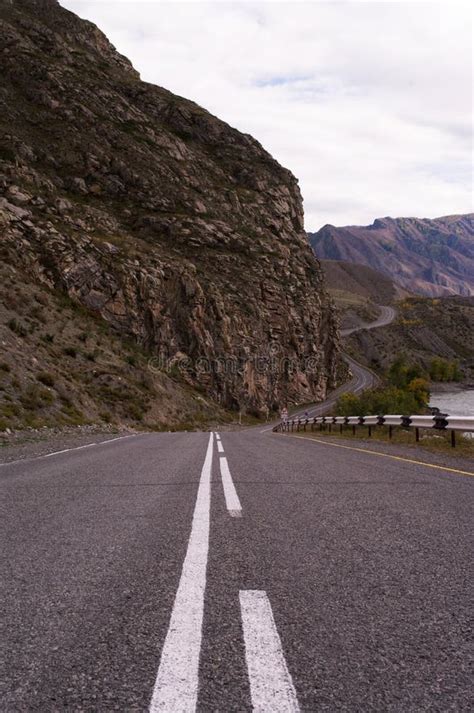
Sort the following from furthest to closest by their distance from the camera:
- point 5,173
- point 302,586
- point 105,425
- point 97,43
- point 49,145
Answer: point 97,43 < point 49,145 < point 5,173 < point 105,425 < point 302,586

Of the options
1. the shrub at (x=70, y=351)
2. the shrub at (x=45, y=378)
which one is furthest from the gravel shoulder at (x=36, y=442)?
the shrub at (x=70, y=351)

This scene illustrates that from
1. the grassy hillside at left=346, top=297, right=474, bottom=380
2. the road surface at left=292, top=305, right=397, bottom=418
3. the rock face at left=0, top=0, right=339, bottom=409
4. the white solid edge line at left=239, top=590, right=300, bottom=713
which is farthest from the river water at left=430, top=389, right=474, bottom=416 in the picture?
the white solid edge line at left=239, top=590, right=300, bottom=713

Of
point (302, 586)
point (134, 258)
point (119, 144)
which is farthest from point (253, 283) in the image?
point (302, 586)

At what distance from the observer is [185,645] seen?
7.88 ft

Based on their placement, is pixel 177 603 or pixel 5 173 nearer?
pixel 177 603

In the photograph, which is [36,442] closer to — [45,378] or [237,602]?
[45,378]

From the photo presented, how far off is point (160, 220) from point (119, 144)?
15.0m

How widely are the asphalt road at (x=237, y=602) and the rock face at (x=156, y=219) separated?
43.5 metres

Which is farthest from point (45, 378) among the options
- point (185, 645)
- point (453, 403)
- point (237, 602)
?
point (453, 403)

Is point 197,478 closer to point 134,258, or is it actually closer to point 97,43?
point 134,258

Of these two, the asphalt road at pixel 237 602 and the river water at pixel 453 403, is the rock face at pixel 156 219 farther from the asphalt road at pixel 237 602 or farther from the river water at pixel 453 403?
the asphalt road at pixel 237 602

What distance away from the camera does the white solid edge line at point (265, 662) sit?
194 cm

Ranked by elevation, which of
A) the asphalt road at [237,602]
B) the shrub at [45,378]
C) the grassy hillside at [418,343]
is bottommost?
the asphalt road at [237,602]

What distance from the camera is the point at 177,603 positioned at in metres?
2.95
